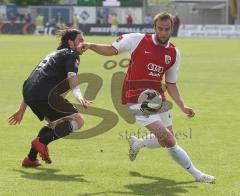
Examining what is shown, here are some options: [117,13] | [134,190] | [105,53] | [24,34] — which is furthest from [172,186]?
[117,13]

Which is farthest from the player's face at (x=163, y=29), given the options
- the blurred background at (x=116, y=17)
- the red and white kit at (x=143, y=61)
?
the blurred background at (x=116, y=17)

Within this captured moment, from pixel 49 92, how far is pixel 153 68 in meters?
1.49

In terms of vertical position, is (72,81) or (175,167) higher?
(72,81)

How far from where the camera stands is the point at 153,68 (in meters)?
8.45

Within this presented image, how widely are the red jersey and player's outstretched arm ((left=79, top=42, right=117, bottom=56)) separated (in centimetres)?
9

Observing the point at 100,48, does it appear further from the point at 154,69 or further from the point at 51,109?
the point at 51,109

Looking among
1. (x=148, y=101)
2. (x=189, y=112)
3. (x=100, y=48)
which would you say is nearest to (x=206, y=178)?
(x=189, y=112)

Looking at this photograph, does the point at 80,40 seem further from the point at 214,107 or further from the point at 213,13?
the point at 213,13

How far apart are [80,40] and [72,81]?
0.59m

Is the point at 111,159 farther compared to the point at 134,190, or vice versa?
the point at 111,159

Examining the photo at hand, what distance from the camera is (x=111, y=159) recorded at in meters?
9.80

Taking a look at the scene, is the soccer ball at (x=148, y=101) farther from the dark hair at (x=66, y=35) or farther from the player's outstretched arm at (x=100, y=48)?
the dark hair at (x=66, y=35)

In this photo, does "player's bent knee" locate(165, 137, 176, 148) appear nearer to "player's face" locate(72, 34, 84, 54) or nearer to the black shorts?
the black shorts

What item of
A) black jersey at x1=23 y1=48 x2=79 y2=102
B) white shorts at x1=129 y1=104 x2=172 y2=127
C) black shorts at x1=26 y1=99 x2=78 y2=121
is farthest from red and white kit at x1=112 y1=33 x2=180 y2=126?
black shorts at x1=26 y1=99 x2=78 y2=121
